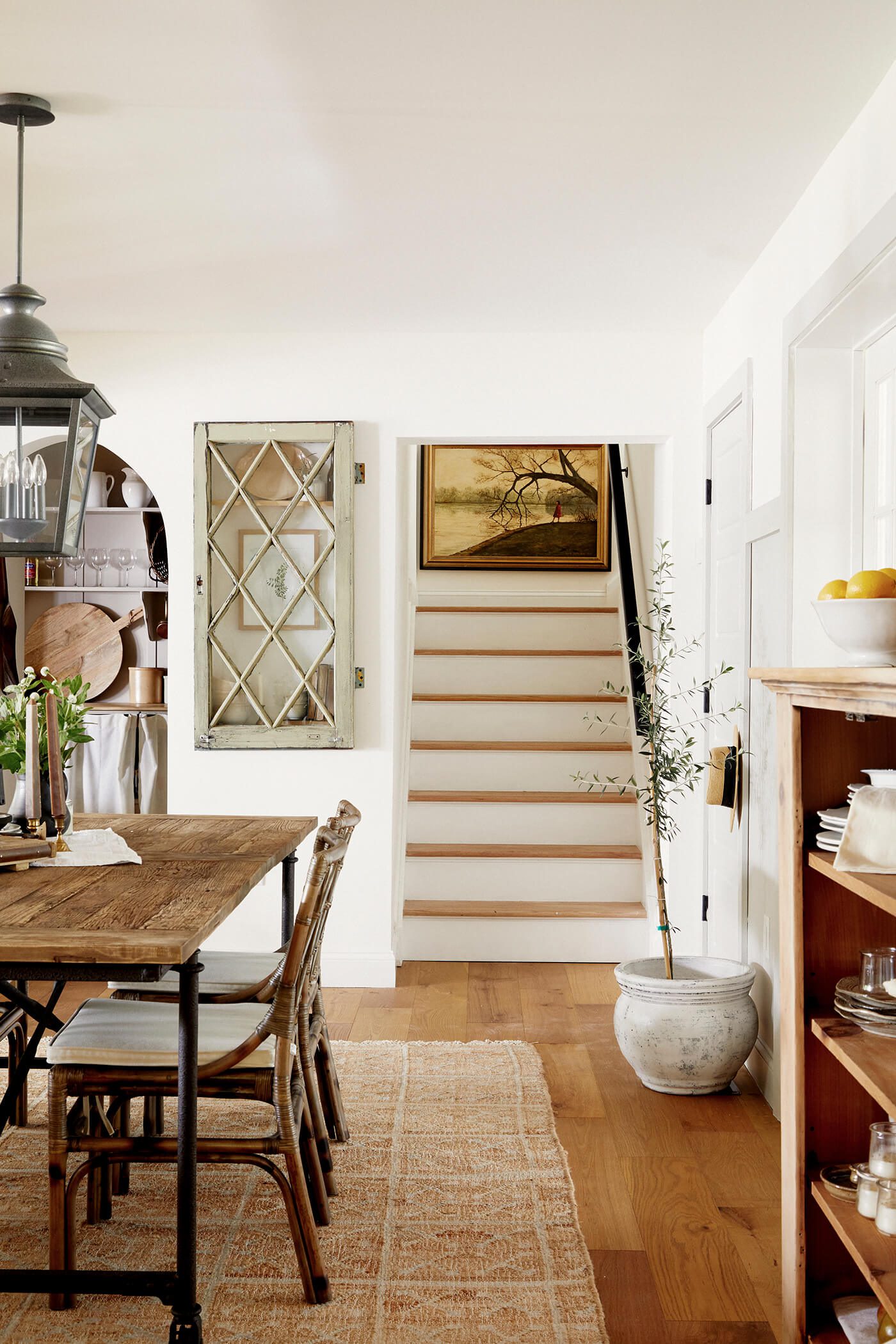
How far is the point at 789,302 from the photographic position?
3.13 meters

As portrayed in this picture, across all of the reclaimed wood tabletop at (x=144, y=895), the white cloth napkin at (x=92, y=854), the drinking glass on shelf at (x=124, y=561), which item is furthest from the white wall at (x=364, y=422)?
the white cloth napkin at (x=92, y=854)

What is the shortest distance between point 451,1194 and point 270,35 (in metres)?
2.49

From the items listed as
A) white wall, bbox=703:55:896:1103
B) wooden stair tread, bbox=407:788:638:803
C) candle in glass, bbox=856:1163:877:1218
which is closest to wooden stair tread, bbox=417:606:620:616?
wooden stair tread, bbox=407:788:638:803

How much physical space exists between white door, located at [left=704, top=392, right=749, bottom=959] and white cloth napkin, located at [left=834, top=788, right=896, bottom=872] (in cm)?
180

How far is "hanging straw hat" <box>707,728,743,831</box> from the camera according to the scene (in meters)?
3.62

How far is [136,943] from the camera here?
181cm

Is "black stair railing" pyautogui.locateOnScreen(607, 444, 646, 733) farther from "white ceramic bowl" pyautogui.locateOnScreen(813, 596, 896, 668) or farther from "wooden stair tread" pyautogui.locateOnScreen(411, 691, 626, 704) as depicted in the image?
"white ceramic bowl" pyautogui.locateOnScreen(813, 596, 896, 668)

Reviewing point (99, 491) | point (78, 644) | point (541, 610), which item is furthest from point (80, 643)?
point (541, 610)

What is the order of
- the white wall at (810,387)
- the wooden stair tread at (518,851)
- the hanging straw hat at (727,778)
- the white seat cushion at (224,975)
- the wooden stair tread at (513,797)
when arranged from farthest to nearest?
the wooden stair tread at (513,797)
the wooden stair tread at (518,851)
the hanging straw hat at (727,778)
the white seat cushion at (224,975)
the white wall at (810,387)

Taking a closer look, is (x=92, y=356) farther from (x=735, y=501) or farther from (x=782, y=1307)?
(x=782, y=1307)

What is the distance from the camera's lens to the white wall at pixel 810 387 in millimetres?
2545

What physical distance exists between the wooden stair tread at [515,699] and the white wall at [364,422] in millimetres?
1389

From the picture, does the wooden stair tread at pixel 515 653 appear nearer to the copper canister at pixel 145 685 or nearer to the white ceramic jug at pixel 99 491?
the copper canister at pixel 145 685

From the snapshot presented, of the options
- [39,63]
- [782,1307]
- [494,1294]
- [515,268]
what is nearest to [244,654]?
[515,268]
